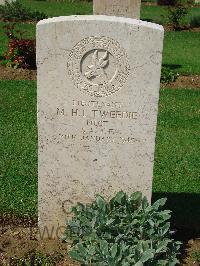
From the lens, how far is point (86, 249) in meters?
4.52

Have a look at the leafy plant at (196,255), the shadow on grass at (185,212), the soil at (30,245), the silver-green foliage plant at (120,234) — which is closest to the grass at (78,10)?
the shadow on grass at (185,212)

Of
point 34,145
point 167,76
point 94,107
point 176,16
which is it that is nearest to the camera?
point 94,107

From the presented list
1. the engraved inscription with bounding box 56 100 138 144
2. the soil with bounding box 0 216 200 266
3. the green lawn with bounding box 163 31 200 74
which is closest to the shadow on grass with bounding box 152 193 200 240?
the soil with bounding box 0 216 200 266

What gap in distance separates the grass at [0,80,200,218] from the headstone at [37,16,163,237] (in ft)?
3.66

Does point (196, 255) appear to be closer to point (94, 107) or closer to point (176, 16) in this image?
point (94, 107)

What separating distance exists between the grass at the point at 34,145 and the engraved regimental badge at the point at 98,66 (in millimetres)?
1953

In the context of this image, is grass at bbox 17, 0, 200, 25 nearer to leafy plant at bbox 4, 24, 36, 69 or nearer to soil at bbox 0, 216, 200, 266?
leafy plant at bbox 4, 24, 36, 69

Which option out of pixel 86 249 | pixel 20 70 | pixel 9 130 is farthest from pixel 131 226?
pixel 20 70

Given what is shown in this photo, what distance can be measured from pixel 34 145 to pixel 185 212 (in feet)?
9.28

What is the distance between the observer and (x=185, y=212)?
238 inches

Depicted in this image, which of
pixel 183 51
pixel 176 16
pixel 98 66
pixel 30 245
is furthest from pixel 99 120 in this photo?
pixel 176 16

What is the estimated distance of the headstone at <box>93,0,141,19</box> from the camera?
7602 millimetres

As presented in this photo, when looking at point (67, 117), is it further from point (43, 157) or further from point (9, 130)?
point (9, 130)

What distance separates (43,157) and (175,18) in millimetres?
14808
